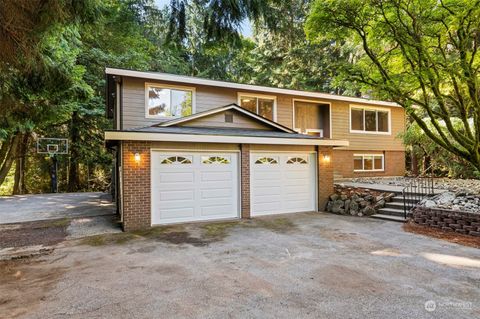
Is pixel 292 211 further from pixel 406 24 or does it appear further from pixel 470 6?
pixel 470 6

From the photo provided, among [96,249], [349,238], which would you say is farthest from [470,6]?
[96,249]

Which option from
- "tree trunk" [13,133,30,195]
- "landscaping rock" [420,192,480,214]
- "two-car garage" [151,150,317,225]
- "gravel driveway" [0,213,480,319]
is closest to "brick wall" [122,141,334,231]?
"two-car garage" [151,150,317,225]

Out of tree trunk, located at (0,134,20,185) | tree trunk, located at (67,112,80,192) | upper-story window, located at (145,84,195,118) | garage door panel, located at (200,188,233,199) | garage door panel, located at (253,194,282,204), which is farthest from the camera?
tree trunk, located at (67,112,80,192)

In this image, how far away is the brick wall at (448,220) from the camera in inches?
260

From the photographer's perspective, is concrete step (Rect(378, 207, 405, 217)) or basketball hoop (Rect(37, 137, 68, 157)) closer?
concrete step (Rect(378, 207, 405, 217))

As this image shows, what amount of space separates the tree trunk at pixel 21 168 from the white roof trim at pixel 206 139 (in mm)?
16064

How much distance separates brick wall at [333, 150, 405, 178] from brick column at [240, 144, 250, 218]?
7.14 metres

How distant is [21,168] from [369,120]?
2410 cm

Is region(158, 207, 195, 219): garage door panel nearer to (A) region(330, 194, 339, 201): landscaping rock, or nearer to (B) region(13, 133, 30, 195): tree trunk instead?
(A) region(330, 194, 339, 201): landscaping rock

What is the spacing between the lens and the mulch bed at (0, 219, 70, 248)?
6493 millimetres

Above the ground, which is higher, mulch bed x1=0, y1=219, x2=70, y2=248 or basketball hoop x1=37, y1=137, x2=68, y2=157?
basketball hoop x1=37, y1=137, x2=68, y2=157

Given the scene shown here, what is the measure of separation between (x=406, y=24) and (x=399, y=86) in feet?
5.55

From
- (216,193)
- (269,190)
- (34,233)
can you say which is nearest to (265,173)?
(269,190)
